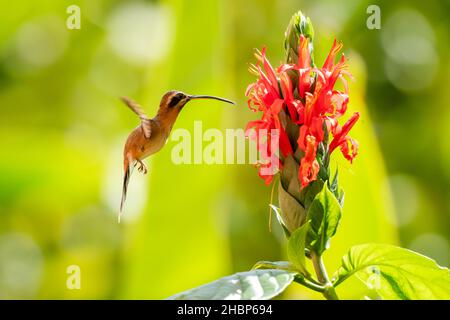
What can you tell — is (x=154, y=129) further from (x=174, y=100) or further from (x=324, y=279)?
(x=324, y=279)

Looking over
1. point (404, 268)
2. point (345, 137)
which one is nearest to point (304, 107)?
point (345, 137)

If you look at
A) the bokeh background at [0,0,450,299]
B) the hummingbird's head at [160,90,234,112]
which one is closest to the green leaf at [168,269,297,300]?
the hummingbird's head at [160,90,234,112]

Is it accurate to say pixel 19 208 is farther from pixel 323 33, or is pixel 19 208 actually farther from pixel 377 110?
pixel 377 110

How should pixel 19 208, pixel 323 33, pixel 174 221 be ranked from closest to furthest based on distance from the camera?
pixel 174 221 < pixel 323 33 < pixel 19 208

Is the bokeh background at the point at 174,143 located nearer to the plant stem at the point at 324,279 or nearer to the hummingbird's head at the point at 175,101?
the hummingbird's head at the point at 175,101

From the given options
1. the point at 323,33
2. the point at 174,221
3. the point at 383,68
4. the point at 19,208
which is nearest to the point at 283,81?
the point at 174,221

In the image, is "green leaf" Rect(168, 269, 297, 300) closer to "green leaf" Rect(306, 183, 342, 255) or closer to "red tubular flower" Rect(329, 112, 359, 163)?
"green leaf" Rect(306, 183, 342, 255)

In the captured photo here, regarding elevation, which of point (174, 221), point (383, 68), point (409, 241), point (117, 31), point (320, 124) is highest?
point (117, 31)

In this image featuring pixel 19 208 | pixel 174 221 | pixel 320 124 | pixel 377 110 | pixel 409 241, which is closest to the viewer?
pixel 320 124
